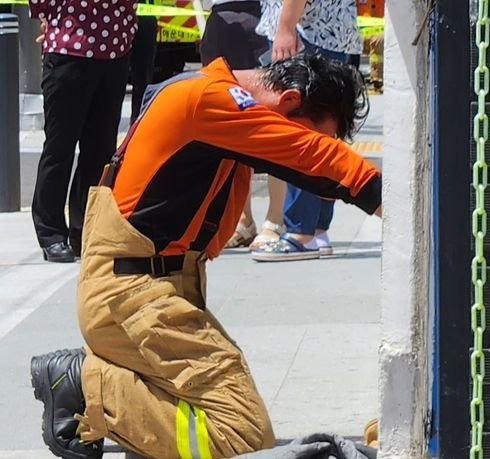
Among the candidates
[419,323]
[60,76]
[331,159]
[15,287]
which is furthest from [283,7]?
[419,323]

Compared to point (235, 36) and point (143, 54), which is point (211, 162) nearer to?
point (235, 36)

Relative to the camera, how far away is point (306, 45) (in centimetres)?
636

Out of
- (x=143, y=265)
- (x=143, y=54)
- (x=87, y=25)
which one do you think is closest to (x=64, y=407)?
(x=143, y=265)

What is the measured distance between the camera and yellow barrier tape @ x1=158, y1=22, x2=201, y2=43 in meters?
16.5

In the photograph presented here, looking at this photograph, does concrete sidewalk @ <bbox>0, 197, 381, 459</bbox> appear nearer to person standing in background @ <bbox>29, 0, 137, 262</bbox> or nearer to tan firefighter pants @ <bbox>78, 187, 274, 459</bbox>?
person standing in background @ <bbox>29, 0, 137, 262</bbox>

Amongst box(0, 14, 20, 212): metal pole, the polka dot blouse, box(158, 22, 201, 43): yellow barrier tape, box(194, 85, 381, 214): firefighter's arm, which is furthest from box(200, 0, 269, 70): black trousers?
box(158, 22, 201, 43): yellow barrier tape

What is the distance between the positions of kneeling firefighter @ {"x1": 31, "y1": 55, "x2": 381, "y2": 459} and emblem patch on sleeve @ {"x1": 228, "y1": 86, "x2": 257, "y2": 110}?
1 cm

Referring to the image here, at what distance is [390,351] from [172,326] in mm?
761

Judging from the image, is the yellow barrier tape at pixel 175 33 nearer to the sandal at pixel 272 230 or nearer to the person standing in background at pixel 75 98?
the person standing in background at pixel 75 98

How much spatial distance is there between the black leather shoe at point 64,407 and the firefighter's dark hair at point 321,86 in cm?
96

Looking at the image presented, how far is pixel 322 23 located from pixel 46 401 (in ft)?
9.94

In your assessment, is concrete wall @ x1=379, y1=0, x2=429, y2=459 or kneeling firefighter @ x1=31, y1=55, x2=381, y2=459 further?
kneeling firefighter @ x1=31, y1=55, x2=381, y2=459

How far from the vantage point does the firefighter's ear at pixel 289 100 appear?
145 inches

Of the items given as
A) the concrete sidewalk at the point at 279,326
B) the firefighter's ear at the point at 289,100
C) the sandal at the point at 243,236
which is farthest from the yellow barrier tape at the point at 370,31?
the firefighter's ear at the point at 289,100
